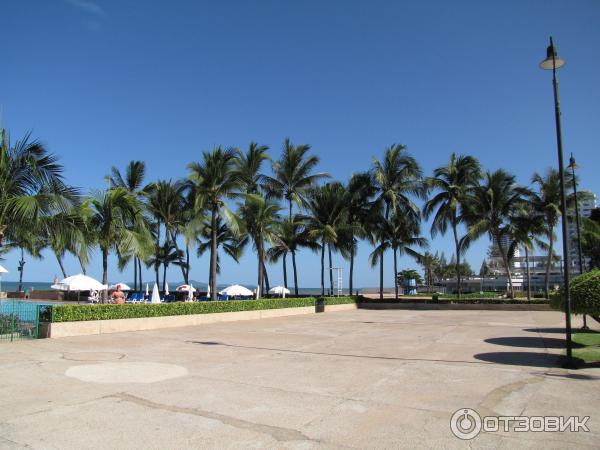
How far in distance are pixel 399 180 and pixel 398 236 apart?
4.44 m

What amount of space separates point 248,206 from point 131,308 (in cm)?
1294

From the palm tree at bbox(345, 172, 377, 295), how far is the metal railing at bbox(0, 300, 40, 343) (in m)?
23.8

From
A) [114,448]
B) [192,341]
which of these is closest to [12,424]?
[114,448]

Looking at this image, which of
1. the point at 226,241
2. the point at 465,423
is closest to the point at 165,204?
the point at 226,241

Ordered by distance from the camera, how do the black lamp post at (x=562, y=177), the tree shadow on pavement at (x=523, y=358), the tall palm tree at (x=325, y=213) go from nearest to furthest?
the black lamp post at (x=562, y=177), the tree shadow on pavement at (x=523, y=358), the tall palm tree at (x=325, y=213)

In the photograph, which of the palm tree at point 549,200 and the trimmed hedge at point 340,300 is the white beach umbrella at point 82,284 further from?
the palm tree at point 549,200

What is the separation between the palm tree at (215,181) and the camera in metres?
22.0

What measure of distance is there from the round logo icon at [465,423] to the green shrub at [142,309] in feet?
38.4

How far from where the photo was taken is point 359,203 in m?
35.1

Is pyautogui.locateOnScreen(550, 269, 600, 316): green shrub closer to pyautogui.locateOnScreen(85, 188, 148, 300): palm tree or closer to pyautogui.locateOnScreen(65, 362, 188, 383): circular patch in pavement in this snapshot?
pyautogui.locateOnScreen(65, 362, 188, 383): circular patch in pavement

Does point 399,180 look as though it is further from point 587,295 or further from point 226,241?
point 587,295

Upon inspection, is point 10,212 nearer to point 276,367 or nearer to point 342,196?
point 276,367

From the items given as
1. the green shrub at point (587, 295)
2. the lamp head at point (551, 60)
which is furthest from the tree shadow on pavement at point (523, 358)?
the lamp head at point (551, 60)

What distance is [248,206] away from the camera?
27.6 meters
